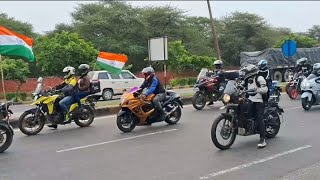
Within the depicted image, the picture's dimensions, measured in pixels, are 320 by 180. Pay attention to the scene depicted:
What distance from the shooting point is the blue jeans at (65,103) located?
11365mm

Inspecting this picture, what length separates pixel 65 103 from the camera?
1144 cm

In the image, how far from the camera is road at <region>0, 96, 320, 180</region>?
6645 mm

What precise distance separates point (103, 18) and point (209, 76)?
111 feet

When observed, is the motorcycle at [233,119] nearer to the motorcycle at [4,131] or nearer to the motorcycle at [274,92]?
the motorcycle at [274,92]

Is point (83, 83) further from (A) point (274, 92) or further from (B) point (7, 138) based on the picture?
(A) point (274, 92)

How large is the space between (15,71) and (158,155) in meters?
25.5

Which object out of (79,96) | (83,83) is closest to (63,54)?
(83,83)

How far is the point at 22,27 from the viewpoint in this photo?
170ft

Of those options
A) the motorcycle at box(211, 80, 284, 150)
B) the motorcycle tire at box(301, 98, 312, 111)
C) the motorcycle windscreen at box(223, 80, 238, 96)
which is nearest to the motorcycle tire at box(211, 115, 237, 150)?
the motorcycle at box(211, 80, 284, 150)

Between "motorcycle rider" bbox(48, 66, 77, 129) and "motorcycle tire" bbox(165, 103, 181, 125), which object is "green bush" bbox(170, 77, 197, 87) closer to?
"motorcycle tire" bbox(165, 103, 181, 125)

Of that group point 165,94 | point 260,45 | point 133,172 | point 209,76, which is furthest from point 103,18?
point 133,172

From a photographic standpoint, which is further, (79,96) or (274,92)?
(274,92)

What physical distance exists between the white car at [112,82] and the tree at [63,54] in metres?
9.50

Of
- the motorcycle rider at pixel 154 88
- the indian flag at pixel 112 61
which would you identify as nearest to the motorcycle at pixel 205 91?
the indian flag at pixel 112 61
